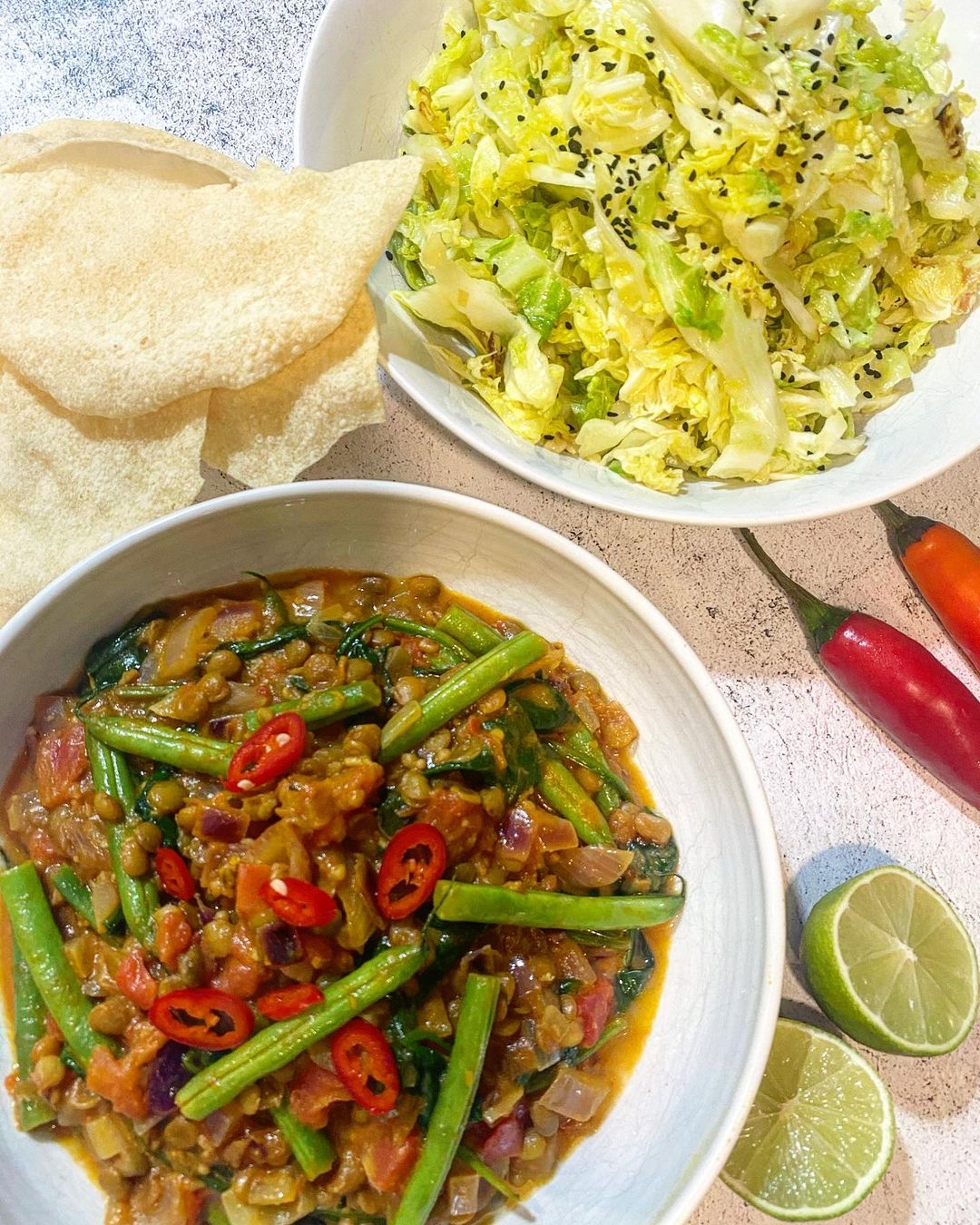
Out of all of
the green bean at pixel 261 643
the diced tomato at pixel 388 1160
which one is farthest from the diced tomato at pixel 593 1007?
the green bean at pixel 261 643

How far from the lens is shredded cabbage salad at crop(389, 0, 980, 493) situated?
2.72m

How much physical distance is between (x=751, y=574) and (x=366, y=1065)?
6.74ft

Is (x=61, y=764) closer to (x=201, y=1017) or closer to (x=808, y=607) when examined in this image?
(x=201, y=1017)

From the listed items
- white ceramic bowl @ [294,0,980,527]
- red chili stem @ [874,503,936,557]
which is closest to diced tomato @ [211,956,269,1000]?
white ceramic bowl @ [294,0,980,527]

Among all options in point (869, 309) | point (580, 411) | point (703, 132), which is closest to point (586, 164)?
point (703, 132)

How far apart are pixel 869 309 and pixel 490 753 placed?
191 centimetres

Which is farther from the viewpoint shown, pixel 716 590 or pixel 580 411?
pixel 716 590

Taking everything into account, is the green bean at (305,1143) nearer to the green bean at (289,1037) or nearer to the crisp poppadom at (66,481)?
the green bean at (289,1037)

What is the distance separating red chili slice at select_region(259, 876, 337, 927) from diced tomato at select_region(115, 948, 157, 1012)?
42 cm

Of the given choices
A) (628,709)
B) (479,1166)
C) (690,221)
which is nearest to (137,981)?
(479,1166)

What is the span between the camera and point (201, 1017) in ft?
7.23

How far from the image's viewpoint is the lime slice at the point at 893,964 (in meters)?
2.80

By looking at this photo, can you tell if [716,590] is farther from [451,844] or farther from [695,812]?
[451,844]

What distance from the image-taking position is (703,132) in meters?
2.69
